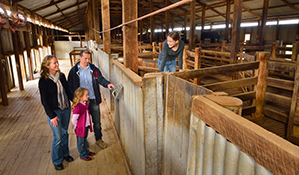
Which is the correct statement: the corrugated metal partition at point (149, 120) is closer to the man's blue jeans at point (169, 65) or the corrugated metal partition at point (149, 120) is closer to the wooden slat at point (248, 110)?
the man's blue jeans at point (169, 65)

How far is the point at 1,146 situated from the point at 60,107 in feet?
7.16

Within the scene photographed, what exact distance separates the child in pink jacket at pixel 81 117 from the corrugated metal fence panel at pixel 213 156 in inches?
91.6

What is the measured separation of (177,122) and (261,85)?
2.89 meters

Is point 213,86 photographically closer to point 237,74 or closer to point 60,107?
point 60,107

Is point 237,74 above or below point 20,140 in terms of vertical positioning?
above

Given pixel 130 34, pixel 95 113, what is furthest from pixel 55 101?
pixel 130 34

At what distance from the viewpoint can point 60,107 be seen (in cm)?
319

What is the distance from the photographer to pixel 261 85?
3.92 meters

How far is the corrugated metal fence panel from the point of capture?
1021mm

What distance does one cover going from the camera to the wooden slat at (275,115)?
3.76 metres

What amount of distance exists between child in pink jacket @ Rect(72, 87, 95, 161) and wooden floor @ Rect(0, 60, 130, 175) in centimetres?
28

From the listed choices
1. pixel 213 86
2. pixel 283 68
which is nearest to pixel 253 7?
pixel 283 68

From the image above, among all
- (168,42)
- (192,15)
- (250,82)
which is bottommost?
(250,82)

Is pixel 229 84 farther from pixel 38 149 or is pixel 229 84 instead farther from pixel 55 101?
pixel 38 149
